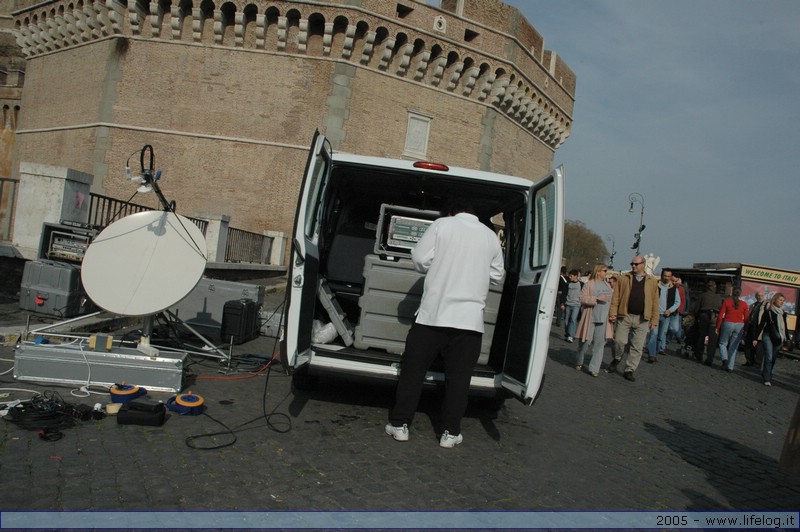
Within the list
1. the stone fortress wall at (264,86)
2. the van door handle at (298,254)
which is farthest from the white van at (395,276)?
the stone fortress wall at (264,86)

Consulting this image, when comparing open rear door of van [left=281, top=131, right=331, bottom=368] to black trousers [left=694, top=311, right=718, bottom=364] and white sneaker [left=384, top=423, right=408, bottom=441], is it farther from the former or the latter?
black trousers [left=694, top=311, right=718, bottom=364]

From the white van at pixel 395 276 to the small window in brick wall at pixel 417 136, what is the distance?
60.0 ft

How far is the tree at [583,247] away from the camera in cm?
7338

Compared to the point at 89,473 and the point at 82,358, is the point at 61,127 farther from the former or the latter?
the point at 89,473

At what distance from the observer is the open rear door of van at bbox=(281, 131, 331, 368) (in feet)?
14.1

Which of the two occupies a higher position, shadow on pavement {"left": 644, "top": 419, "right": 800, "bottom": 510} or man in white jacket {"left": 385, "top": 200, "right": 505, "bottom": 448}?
man in white jacket {"left": 385, "top": 200, "right": 505, "bottom": 448}

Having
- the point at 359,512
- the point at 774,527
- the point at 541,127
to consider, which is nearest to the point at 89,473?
the point at 359,512

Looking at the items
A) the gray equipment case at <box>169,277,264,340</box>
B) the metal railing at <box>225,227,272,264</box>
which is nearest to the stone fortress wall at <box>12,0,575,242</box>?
the metal railing at <box>225,227,272,264</box>

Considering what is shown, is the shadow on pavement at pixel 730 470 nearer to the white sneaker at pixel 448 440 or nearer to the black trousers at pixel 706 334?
the white sneaker at pixel 448 440

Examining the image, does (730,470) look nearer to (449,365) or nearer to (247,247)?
(449,365)

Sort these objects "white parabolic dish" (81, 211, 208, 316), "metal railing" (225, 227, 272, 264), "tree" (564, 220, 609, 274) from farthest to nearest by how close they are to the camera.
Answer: "tree" (564, 220, 609, 274)
"metal railing" (225, 227, 272, 264)
"white parabolic dish" (81, 211, 208, 316)

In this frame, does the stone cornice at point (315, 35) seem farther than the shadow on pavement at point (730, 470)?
Yes

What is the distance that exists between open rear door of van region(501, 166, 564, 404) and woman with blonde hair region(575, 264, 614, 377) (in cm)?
436

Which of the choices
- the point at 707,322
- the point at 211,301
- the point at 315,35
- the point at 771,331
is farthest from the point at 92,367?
the point at 315,35
